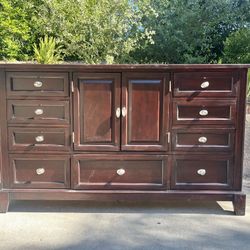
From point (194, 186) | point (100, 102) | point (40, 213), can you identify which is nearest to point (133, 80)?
point (100, 102)

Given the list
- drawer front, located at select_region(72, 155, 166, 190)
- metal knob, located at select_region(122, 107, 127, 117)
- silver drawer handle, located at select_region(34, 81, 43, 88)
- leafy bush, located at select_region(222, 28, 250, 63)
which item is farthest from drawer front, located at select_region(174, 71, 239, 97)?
leafy bush, located at select_region(222, 28, 250, 63)

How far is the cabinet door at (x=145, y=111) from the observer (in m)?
2.59

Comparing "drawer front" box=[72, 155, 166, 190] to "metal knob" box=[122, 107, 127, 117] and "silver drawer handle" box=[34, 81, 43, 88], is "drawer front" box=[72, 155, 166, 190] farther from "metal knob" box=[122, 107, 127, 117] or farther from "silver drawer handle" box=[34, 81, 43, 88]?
"silver drawer handle" box=[34, 81, 43, 88]

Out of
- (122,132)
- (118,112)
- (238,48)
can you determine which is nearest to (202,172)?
(122,132)

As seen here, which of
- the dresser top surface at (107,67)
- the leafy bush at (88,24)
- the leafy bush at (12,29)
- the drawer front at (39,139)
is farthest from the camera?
the leafy bush at (12,29)

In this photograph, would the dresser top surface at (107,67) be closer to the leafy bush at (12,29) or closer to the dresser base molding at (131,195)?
the dresser base molding at (131,195)

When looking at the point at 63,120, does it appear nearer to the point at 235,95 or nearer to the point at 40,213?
the point at 40,213

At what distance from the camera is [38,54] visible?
110 inches

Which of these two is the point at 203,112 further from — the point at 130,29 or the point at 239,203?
the point at 130,29

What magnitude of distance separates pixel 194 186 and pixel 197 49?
6.73 metres

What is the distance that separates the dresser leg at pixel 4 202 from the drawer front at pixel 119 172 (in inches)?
20.9

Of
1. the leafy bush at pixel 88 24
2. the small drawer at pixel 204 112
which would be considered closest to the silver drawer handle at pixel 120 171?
the small drawer at pixel 204 112

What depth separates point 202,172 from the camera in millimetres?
2686

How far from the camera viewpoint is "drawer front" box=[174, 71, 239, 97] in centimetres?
257
